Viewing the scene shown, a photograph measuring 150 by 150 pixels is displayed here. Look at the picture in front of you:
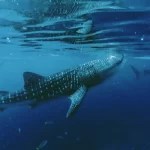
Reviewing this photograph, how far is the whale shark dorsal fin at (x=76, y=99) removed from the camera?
826 centimetres

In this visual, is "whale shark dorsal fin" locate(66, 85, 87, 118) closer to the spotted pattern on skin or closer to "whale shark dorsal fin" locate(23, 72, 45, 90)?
the spotted pattern on skin

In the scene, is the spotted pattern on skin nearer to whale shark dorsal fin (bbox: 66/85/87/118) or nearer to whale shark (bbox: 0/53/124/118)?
whale shark (bbox: 0/53/124/118)

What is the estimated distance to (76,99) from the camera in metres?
8.71

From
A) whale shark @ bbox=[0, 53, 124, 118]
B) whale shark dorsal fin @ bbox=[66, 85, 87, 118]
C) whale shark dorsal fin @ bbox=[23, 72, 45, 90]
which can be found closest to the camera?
whale shark dorsal fin @ bbox=[66, 85, 87, 118]

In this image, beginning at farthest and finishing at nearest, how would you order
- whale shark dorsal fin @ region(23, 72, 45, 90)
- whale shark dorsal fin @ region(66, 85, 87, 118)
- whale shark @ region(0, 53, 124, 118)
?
whale shark @ region(0, 53, 124, 118)
whale shark dorsal fin @ region(23, 72, 45, 90)
whale shark dorsal fin @ region(66, 85, 87, 118)

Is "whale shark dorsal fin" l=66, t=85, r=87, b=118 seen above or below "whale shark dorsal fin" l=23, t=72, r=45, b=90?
below

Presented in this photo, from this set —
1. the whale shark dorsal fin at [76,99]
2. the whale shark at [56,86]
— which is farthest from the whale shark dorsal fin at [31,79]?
the whale shark dorsal fin at [76,99]

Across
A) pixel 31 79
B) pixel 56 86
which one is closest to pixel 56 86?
pixel 56 86

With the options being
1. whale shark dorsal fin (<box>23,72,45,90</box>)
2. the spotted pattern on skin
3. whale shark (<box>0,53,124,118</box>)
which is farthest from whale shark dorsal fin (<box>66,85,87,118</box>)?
whale shark dorsal fin (<box>23,72,45,90</box>)

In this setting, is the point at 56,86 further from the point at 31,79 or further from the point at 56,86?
the point at 31,79

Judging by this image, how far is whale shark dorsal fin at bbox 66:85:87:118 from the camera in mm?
8258

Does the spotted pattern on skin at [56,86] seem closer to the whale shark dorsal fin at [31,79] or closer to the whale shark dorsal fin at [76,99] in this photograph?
the whale shark dorsal fin at [31,79]

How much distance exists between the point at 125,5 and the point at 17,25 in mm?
6094

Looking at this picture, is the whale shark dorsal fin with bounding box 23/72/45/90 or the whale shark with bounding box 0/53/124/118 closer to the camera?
the whale shark dorsal fin with bounding box 23/72/45/90
